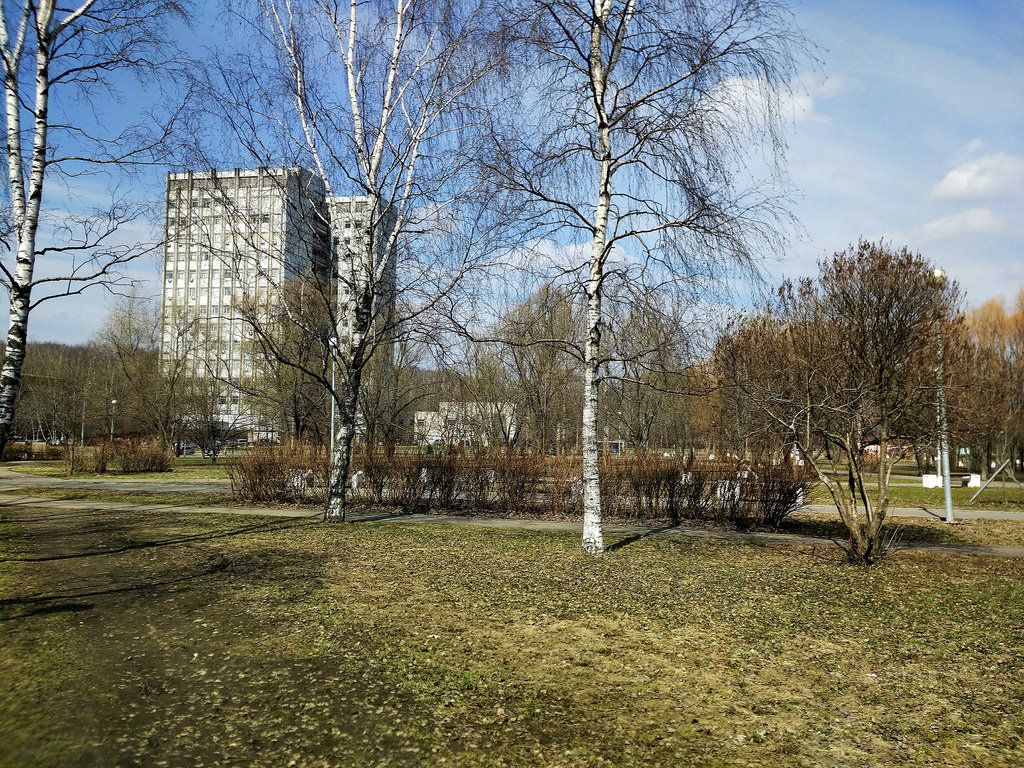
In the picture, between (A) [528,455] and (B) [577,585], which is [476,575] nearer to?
(B) [577,585]

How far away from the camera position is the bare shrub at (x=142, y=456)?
29.9 meters

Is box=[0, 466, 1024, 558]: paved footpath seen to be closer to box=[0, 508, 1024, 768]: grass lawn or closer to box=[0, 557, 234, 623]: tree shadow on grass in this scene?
box=[0, 508, 1024, 768]: grass lawn

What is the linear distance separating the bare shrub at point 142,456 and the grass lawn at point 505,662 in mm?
22940

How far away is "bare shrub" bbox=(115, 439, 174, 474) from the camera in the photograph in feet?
98.1

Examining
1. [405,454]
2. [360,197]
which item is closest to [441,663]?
[360,197]

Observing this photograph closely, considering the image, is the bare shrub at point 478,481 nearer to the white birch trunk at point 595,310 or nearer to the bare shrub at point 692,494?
the bare shrub at point 692,494

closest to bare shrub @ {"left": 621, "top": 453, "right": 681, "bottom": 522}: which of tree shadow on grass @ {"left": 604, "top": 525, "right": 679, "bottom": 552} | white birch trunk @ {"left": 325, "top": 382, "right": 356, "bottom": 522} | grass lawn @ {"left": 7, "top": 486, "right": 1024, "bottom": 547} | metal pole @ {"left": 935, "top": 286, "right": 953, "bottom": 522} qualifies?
grass lawn @ {"left": 7, "top": 486, "right": 1024, "bottom": 547}

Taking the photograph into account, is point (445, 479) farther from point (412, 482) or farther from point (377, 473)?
point (377, 473)

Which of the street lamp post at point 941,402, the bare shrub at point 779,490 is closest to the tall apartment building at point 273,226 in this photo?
the bare shrub at point 779,490

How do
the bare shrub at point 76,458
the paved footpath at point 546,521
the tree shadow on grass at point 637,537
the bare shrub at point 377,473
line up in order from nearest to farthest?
1. the tree shadow on grass at point 637,537
2. the paved footpath at point 546,521
3. the bare shrub at point 377,473
4. the bare shrub at point 76,458

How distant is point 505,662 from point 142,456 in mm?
30613

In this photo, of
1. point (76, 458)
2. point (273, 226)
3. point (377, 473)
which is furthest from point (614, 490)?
point (76, 458)

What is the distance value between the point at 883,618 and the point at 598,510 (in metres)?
4.21

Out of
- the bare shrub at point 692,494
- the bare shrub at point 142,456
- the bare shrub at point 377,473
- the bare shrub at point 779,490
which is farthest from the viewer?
the bare shrub at point 142,456
